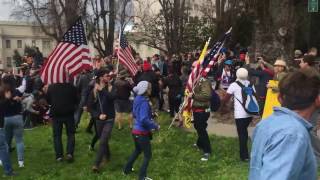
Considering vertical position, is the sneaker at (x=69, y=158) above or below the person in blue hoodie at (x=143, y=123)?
below

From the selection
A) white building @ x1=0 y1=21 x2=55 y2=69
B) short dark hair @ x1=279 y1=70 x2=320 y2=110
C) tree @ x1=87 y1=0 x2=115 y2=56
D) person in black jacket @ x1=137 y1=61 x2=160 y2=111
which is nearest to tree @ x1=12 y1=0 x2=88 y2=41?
tree @ x1=87 y1=0 x2=115 y2=56

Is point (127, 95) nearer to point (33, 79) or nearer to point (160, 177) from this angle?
point (33, 79)

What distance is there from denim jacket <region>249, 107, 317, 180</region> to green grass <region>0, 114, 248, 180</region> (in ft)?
20.1

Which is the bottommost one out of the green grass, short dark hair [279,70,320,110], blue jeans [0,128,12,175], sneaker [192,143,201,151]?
the green grass

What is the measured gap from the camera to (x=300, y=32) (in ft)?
108

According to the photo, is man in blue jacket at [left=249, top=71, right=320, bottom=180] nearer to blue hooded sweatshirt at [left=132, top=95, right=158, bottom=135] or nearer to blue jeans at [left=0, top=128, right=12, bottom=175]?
blue hooded sweatshirt at [left=132, top=95, right=158, bottom=135]

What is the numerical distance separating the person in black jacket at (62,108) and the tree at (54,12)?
21.2 metres

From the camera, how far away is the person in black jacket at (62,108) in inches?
388

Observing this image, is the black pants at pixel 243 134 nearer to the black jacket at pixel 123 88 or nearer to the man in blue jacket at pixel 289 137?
the black jacket at pixel 123 88

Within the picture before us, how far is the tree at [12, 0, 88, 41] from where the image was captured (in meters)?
31.2

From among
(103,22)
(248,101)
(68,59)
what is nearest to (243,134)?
(248,101)

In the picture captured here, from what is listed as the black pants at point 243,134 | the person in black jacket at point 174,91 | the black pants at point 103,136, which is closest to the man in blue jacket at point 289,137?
the black pants at point 103,136

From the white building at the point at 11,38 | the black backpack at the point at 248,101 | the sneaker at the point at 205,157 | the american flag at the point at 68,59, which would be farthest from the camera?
the white building at the point at 11,38

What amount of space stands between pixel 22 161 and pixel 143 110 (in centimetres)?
297
